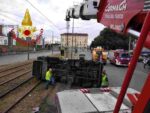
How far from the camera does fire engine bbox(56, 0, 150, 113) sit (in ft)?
9.16

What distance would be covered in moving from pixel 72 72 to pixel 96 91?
532 inches

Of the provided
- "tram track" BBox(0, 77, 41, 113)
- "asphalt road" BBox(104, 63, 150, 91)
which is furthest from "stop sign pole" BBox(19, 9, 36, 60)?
"tram track" BBox(0, 77, 41, 113)

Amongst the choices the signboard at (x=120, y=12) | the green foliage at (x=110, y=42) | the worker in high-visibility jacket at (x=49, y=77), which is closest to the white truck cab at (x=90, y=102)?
the signboard at (x=120, y=12)

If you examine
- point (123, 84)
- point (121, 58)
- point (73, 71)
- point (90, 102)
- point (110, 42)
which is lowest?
point (121, 58)

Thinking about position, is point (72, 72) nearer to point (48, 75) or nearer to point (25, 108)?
point (48, 75)

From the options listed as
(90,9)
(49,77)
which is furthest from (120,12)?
(49,77)

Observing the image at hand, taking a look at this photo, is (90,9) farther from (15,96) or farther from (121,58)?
(121,58)

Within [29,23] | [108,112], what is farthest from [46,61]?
[29,23]

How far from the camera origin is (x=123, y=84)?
2.94 metres

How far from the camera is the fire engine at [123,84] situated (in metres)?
Answer: 2.79

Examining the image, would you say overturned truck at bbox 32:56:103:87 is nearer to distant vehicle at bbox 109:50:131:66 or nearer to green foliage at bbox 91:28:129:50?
distant vehicle at bbox 109:50:131:66

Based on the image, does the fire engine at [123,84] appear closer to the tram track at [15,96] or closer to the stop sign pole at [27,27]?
the tram track at [15,96]

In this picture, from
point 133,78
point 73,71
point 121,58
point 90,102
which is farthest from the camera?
point 121,58

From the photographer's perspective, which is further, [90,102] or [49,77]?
[49,77]
